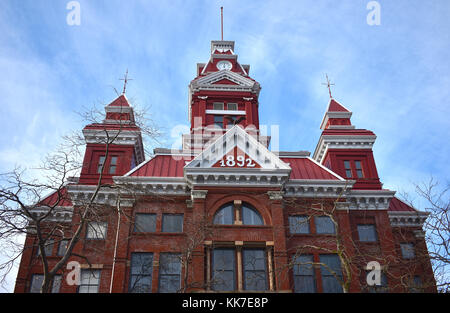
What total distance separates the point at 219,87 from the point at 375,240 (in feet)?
60.3

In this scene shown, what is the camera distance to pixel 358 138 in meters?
32.2

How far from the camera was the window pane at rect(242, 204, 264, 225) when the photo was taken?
24547 millimetres

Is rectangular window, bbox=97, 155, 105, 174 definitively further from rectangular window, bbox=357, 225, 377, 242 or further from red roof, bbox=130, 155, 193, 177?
rectangular window, bbox=357, 225, 377, 242

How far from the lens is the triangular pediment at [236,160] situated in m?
24.9

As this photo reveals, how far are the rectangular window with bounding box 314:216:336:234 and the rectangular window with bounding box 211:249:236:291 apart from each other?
5.95 metres

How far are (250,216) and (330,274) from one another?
5805mm

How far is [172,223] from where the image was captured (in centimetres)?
2523

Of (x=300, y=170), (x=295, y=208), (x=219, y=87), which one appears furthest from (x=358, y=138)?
(x=219, y=87)

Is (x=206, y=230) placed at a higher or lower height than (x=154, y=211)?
lower

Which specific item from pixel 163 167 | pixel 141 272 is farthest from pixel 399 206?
pixel 141 272

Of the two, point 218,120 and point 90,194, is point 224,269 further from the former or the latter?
point 218,120

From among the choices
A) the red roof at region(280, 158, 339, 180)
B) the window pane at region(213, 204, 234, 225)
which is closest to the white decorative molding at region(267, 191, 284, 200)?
the window pane at region(213, 204, 234, 225)

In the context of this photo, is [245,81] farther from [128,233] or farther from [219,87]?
[128,233]
